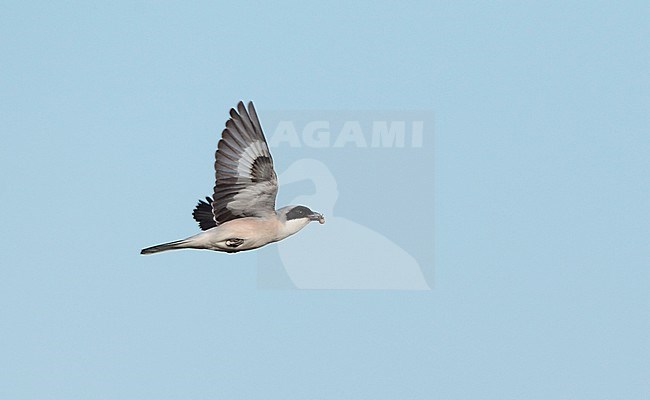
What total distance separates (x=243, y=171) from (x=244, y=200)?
1.46ft

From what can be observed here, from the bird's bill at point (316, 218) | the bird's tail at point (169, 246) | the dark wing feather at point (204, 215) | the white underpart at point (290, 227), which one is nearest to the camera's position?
the bird's tail at point (169, 246)

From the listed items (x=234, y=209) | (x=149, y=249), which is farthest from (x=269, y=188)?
(x=149, y=249)

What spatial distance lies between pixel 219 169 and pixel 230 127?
0.59 meters

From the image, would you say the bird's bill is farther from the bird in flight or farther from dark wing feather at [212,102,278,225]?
dark wing feather at [212,102,278,225]

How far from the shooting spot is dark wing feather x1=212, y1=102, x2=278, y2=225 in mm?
14617

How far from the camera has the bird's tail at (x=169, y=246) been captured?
14461 mm

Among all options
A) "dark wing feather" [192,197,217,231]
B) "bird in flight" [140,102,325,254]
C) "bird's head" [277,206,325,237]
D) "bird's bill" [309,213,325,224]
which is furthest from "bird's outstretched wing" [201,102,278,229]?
"dark wing feather" [192,197,217,231]

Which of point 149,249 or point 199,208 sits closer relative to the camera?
point 149,249

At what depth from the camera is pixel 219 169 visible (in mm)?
14867

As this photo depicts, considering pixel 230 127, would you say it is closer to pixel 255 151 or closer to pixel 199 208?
pixel 255 151

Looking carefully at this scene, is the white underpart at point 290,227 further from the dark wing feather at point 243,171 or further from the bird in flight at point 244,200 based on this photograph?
the dark wing feather at point 243,171

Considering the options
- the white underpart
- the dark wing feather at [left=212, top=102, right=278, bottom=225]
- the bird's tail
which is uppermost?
the dark wing feather at [left=212, top=102, right=278, bottom=225]

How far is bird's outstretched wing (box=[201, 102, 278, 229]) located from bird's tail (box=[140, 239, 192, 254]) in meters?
0.68

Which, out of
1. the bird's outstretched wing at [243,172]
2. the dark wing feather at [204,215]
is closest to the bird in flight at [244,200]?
the bird's outstretched wing at [243,172]
